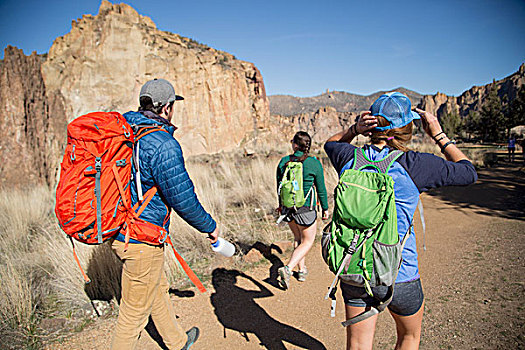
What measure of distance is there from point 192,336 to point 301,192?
1936 millimetres

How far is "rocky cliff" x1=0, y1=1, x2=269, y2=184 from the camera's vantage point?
10445 mm

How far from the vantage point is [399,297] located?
1.60 m

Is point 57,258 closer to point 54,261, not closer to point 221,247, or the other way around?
point 54,261

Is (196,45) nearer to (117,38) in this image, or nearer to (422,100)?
(117,38)

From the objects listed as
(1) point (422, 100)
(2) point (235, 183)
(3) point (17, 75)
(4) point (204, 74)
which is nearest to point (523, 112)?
(4) point (204, 74)

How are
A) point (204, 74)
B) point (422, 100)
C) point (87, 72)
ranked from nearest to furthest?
1. point (87, 72)
2. point (204, 74)
3. point (422, 100)

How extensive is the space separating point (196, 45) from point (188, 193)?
20768 millimetres

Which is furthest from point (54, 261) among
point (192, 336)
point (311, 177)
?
point (311, 177)

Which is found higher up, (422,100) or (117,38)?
(422,100)

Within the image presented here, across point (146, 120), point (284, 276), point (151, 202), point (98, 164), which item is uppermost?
point (146, 120)

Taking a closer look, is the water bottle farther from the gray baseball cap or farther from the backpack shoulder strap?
the backpack shoulder strap

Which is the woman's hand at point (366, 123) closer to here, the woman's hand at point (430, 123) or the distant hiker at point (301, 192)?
the woman's hand at point (430, 123)

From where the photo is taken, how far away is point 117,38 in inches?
610

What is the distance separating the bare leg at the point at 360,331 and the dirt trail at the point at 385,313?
48.2 inches
